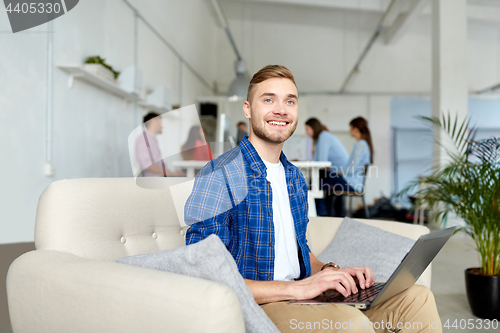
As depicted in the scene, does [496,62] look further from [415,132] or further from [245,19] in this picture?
[245,19]

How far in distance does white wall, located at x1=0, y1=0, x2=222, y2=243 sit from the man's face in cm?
217

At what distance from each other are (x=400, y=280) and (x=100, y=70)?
342 cm

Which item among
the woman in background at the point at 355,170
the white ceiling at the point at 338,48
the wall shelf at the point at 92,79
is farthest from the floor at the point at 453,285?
the white ceiling at the point at 338,48

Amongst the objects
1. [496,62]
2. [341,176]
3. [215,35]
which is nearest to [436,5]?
[341,176]

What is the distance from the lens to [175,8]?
21.4ft

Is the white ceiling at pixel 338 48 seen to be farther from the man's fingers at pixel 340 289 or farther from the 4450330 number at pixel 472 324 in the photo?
the man's fingers at pixel 340 289

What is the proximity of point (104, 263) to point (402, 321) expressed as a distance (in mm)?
852

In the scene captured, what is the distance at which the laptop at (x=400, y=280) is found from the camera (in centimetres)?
96

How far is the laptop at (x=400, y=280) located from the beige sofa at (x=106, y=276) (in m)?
0.34

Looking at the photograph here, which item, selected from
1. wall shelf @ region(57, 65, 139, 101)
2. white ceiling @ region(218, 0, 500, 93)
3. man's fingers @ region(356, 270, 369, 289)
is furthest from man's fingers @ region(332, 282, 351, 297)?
white ceiling @ region(218, 0, 500, 93)

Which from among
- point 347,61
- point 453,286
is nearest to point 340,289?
point 453,286

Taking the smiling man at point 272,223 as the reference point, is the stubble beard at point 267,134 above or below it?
above

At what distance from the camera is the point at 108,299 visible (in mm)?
870

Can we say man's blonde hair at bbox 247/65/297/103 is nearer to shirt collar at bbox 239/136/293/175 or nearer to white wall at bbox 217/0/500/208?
shirt collar at bbox 239/136/293/175
